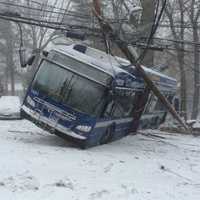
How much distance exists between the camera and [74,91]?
17.9m

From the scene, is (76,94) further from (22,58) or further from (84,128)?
(22,58)

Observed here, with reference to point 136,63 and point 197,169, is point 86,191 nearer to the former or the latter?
point 197,169

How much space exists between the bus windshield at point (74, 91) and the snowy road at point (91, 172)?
4.87 ft

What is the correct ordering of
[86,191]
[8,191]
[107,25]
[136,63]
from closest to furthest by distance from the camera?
[8,191]
[86,191]
[107,25]
[136,63]

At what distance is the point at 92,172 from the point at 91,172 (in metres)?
0.04

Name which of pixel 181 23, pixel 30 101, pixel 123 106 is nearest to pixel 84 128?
pixel 30 101

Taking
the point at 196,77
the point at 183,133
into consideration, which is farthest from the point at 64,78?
the point at 196,77

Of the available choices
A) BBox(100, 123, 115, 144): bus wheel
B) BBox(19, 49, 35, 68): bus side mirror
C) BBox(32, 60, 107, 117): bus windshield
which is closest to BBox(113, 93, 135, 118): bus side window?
BBox(100, 123, 115, 144): bus wheel

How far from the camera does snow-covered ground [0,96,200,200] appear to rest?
11.1 meters

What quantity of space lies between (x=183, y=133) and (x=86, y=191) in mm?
18597

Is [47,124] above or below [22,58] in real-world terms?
below

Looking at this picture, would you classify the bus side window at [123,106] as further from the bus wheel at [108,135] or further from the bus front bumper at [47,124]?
the bus front bumper at [47,124]

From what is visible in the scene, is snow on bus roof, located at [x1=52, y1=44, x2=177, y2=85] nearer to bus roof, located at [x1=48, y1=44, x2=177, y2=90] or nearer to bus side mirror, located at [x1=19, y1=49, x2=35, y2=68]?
bus roof, located at [x1=48, y1=44, x2=177, y2=90]

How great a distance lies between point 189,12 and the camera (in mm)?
37125
